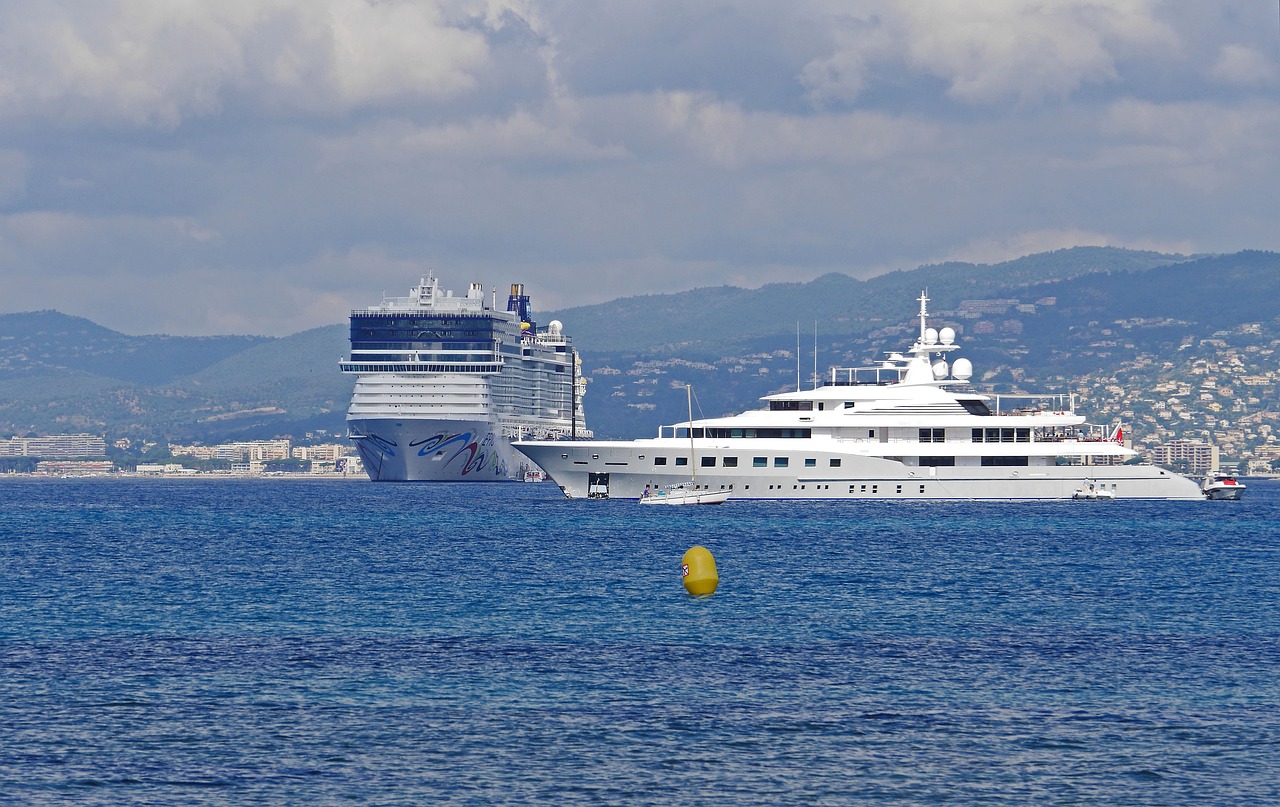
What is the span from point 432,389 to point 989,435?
8060cm

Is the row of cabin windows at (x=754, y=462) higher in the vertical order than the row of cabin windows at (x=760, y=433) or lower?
lower

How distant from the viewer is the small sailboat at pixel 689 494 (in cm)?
9412

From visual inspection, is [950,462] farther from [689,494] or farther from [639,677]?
[639,677]

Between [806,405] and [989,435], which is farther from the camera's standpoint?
[989,435]

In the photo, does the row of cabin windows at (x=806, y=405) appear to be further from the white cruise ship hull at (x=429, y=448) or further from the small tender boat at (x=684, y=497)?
the white cruise ship hull at (x=429, y=448)

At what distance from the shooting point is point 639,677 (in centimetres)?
3222

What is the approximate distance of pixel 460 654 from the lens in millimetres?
35062

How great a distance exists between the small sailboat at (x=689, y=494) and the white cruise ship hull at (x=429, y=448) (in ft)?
231

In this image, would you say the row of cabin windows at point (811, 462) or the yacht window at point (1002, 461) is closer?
the row of cabin windows at point (811, 462)

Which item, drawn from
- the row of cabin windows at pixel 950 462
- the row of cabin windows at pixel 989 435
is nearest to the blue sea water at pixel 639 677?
the row of cabin windows at pixel 989 435

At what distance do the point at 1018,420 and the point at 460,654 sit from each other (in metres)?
66.8

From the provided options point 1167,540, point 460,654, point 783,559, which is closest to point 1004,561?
point 783,559

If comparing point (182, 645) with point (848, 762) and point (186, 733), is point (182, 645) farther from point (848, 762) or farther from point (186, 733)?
point (848, 762)

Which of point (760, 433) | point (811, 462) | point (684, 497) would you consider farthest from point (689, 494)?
point (811, 462)
